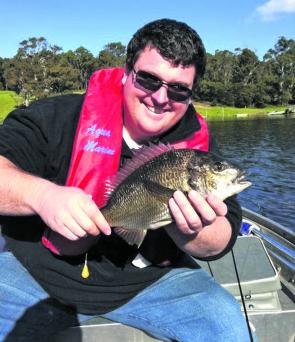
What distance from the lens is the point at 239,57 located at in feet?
390

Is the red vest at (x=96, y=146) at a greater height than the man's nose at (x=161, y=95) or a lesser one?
lesser

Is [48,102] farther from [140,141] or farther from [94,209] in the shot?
[94,209]

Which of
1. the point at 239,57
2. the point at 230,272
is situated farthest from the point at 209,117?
the point at 230,272

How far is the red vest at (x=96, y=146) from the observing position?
3.14 meters

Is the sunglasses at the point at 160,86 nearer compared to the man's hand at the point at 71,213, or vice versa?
the man's hand at the point at 71,213

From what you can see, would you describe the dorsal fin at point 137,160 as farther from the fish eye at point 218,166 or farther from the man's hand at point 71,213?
the man's hand at point 71,213

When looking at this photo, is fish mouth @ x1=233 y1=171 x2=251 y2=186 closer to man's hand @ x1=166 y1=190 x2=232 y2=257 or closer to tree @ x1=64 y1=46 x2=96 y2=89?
man's hand @ x1=166 y1=190 x2=232 y2=257

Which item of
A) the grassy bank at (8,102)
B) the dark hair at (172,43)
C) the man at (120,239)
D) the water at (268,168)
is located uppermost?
the dark hair at (172,43)

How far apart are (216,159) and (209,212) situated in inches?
20.6

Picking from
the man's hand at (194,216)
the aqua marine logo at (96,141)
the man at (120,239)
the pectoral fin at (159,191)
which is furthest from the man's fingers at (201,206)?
the aqua marine logo at (96,141)

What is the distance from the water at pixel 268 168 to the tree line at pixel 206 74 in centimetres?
5831

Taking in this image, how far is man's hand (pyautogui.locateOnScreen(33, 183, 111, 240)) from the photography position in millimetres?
2438

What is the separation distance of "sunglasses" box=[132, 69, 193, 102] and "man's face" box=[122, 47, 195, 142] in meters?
0.02

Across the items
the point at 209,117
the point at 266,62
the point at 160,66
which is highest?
the point at 266,62
